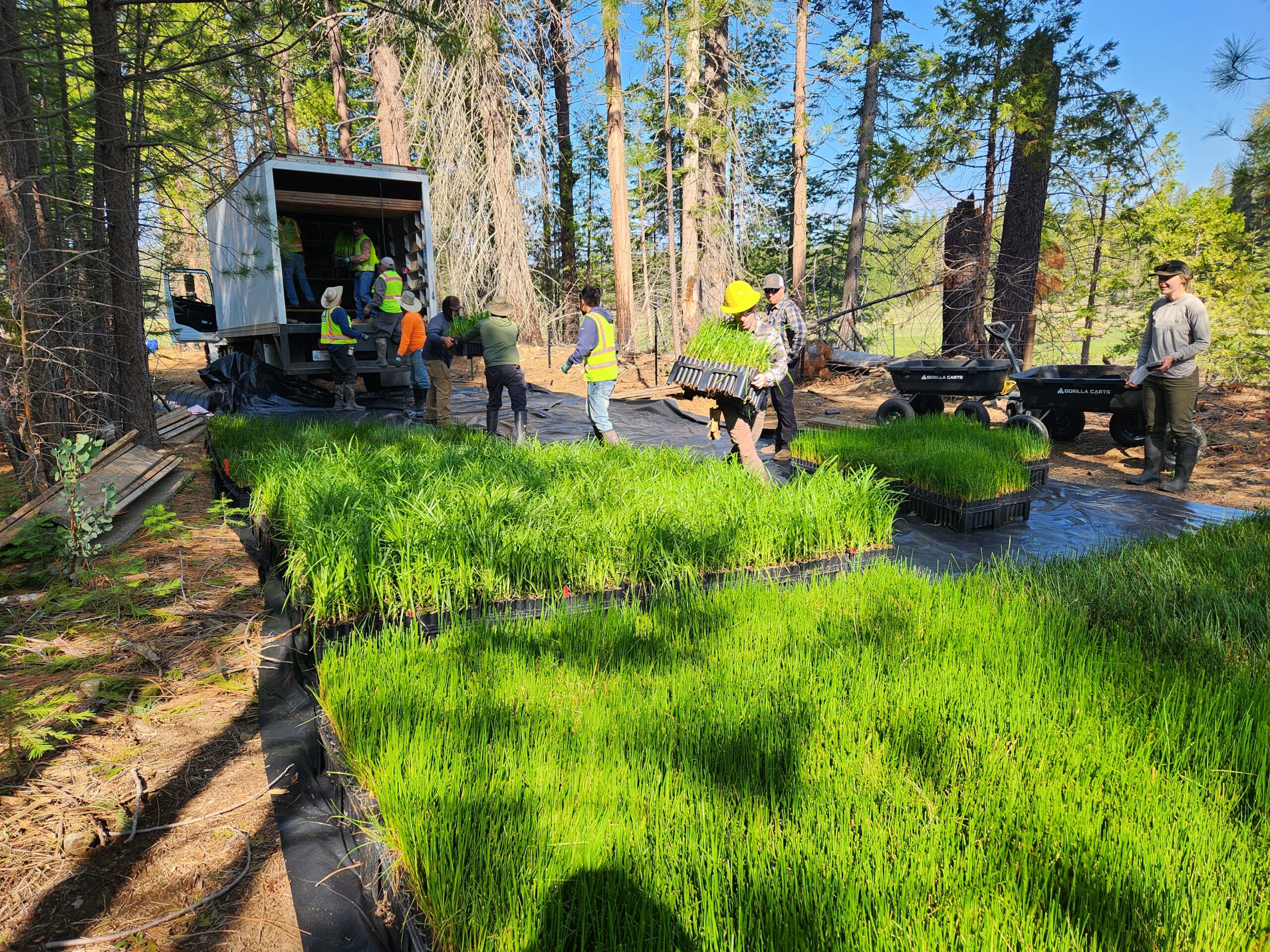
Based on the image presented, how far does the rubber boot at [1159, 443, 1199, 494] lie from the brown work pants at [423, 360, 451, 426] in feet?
23.1

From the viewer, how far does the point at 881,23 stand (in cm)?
1585

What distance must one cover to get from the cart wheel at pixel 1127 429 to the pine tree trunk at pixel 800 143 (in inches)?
327

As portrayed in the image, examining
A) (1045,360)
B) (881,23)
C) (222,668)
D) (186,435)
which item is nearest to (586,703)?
(222,668)

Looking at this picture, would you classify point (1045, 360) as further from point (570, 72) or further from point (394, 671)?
point (394, 671)

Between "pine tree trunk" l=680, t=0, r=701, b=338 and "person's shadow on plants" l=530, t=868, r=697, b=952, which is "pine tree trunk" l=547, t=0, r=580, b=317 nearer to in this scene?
"pine tree trunk" l=680, t=0, r=701, b=338

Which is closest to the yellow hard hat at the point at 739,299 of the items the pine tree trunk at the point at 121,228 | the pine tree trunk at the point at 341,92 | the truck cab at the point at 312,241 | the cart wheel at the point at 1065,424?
the pine tree trunk at the point at 121,228

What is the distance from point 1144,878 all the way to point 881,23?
732 inches

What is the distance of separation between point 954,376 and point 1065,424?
56.6 inches

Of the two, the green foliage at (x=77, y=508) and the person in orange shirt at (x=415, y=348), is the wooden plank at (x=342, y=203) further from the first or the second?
the green foliage at (x=77, y=508)

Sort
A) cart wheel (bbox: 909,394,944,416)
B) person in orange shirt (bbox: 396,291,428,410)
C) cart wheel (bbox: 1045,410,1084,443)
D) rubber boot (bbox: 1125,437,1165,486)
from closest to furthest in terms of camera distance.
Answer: rubber boot (bbox: 1125,437,1165,486)
cart wheel (bbox: 1045,410,1084,443)
cart wheel (bbox: 909,394,944,416)
person in orange shirt (bbox: 396,291,428,410)

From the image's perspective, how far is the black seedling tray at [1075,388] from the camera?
6.77 metres

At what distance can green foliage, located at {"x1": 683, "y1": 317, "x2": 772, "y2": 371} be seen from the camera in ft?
16.8

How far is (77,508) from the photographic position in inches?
152

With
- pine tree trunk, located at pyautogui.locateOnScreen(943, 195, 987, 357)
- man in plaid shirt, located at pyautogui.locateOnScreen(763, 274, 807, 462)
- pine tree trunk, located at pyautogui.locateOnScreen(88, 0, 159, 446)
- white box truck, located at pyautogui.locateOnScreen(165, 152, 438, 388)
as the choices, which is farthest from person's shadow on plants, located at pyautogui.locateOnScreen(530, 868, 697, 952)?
pine tree trunk, located at pyautogui.locateOnScreen(943, 195, 987, 357)
